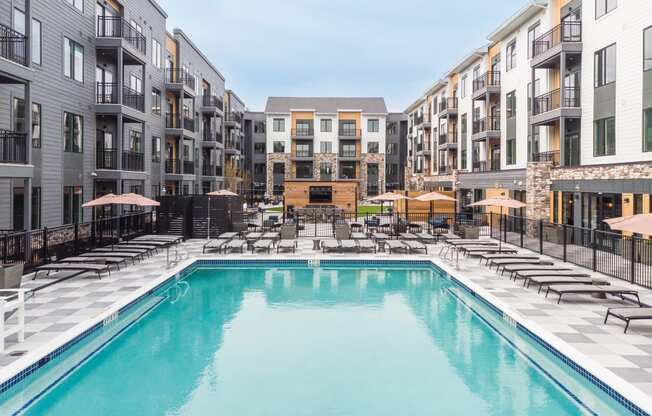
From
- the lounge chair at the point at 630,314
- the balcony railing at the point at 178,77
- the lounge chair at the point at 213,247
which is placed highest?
the balcony railing at the point at 178,77

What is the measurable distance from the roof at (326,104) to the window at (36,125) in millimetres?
45434

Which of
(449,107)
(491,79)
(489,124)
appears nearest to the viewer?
(491,79)

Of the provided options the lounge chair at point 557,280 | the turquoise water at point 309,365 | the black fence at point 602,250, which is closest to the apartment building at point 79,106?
the turquoise water at point 309,365

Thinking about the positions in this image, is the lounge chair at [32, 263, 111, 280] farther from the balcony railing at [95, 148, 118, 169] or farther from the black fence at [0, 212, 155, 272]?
the balcony railing at [95, 148, 118, 169]

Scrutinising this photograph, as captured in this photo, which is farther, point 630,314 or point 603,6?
point 603,6

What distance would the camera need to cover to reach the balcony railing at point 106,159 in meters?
22.8

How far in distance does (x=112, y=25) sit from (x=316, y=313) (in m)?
19.2

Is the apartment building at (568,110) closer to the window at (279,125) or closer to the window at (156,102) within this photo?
the window at (156,102)

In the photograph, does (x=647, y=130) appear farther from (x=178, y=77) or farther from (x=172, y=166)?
(x=178, y=77)

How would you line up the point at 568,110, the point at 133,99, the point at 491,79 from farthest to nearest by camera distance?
1. the point at 491,79
2. the point at 133,99
3. the point at 568,110

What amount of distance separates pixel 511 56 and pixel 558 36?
21.7ft

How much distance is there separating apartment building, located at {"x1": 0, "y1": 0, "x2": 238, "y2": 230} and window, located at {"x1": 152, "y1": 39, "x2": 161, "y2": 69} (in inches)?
4.7

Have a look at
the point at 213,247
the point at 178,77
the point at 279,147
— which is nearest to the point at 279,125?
the point at 279,147

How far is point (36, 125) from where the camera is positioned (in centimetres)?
1830
